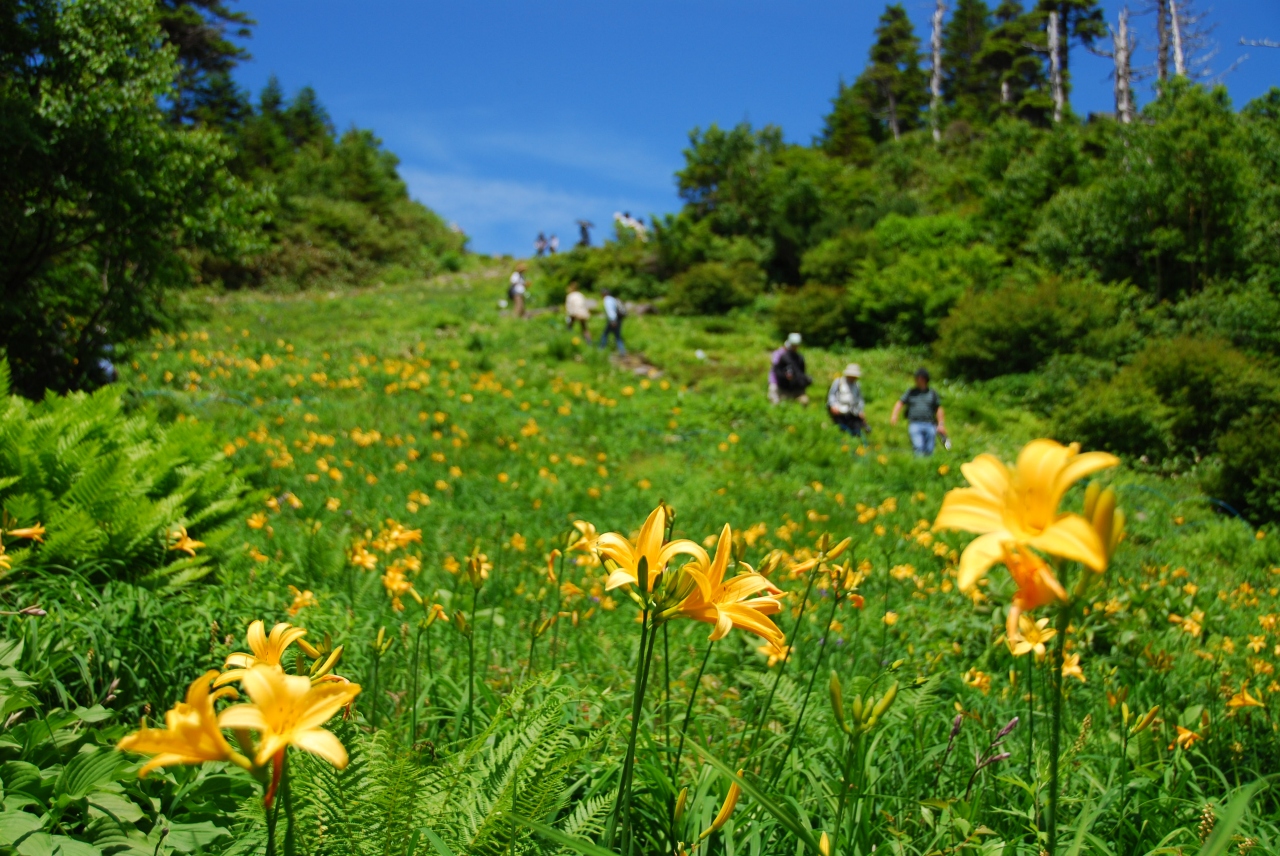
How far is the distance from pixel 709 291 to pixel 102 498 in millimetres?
17279

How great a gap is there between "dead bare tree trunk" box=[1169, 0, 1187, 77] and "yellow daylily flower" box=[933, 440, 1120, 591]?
29.9 metres

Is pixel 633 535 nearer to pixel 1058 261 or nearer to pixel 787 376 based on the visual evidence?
pixel 787 376

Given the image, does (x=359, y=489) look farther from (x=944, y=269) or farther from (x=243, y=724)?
(x=944, y=269)

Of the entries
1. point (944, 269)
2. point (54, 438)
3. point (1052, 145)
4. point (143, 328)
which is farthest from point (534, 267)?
point (54, 438)

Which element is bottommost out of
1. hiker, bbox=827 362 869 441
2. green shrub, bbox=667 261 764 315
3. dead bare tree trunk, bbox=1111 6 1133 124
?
hiker, bbox=827 362 869 441

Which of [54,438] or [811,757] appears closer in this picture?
[811,757]

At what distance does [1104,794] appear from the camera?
1.63m

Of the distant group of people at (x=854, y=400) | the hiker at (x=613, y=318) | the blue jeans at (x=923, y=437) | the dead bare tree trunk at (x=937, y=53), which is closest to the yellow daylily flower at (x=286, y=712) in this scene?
the distant group of people at (x=854, y=400)

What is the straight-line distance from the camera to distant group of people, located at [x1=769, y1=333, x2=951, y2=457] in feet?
28.6

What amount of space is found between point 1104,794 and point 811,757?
0.65 metres

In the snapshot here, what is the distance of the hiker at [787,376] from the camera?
1054 centimetres

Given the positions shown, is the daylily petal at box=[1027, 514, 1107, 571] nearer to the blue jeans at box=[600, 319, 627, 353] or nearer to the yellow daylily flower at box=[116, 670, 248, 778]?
the yellow daylily flower at box=[116, 670, 248, 778]

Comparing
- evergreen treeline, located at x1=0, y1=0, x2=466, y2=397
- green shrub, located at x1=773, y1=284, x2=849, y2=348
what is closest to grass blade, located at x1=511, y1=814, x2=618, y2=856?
evergreen treeline, located at x1=0, y1=0, x2=466, y2=397

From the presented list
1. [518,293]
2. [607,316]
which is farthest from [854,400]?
[518,293]
